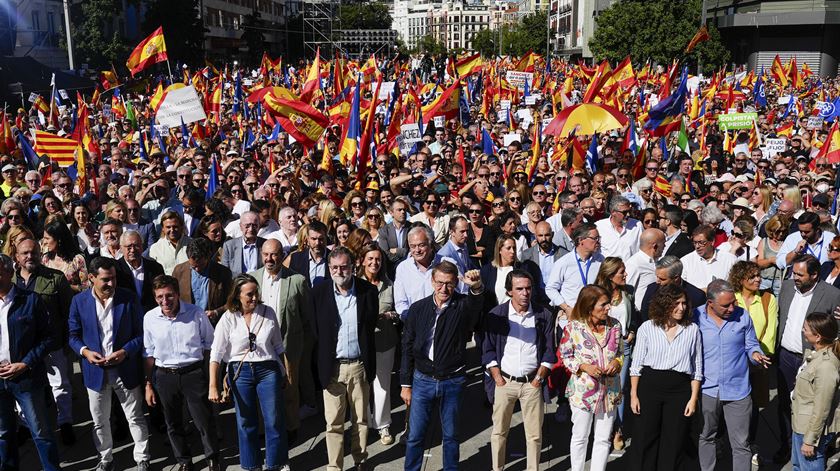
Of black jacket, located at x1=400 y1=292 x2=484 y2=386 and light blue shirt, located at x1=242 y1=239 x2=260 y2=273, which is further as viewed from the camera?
light blue shirt, located at x1=242 y1=239 x2=260 y2=273

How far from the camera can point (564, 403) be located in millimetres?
7016

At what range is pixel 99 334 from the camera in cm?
579

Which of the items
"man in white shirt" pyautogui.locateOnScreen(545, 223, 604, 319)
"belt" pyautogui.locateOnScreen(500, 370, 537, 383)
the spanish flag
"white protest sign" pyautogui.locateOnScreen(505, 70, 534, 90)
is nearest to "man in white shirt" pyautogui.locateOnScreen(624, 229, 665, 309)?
"man in white shirt" pyautogui.locateOnScreen(545, 223, 604, 319)

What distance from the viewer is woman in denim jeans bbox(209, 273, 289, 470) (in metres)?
5.61

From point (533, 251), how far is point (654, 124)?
7.77m

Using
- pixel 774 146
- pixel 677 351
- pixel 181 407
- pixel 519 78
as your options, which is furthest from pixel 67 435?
→ pixel 519 78

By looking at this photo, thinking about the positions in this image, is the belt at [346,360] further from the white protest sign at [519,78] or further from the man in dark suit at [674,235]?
the white protest sign at [519,78]

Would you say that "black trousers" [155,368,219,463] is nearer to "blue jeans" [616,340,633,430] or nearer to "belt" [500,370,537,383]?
"belt" [500,370,537,383]

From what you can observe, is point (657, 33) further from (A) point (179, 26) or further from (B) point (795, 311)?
(B) point (795, 311)

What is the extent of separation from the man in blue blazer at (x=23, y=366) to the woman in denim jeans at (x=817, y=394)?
5.08 meters

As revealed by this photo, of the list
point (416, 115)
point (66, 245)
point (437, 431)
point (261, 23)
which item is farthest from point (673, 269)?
point (261, 23)

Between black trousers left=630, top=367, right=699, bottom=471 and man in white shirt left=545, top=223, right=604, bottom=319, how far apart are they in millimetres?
1271

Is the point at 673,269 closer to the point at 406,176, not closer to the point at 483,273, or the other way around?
the point at 483,273

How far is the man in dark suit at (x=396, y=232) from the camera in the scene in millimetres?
7824
